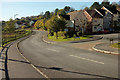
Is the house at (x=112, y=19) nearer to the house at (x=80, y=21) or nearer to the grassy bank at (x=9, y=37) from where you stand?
the house at (x=80, y=21)

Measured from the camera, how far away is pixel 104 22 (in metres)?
46.8

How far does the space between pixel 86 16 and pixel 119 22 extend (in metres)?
17.1

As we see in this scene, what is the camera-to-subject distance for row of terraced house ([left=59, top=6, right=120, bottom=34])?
41312 mm

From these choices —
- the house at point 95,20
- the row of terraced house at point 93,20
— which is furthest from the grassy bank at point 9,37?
the house at point 95,20

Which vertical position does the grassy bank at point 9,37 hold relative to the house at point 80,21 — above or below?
below

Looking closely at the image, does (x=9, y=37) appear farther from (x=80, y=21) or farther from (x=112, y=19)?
(x=112, y=19)

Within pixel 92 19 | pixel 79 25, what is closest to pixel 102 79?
pixel 79 25

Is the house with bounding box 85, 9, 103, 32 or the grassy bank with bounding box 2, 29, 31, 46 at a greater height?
the house with bounding box 85, 9, 103, 32

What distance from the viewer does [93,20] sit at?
43312 millimetres

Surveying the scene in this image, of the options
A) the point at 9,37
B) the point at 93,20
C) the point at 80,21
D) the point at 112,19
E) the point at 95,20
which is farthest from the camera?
the point at 9,37

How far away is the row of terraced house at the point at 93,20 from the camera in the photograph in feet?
136

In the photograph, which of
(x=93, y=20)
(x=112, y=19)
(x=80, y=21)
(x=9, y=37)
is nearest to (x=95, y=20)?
(x=93, y=20)

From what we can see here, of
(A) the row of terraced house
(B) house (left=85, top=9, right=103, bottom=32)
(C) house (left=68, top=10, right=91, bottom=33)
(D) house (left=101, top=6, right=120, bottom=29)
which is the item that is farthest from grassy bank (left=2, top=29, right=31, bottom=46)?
(D) house (left=101, top=6, right=120, bottom=29)

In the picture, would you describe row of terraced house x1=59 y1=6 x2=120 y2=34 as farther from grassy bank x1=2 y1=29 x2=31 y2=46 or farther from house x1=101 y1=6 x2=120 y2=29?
grassy bank x1=2 y1=29 x2=31 y2=46
